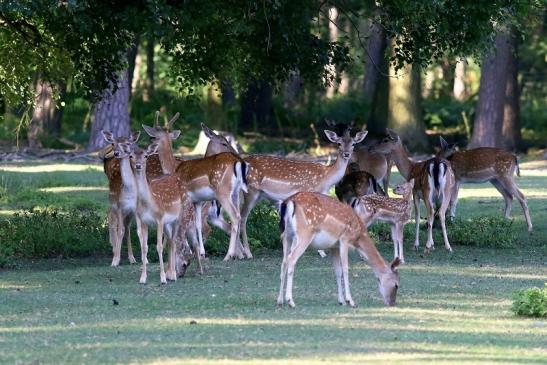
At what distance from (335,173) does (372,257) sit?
16.7ft

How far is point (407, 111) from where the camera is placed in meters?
34.7

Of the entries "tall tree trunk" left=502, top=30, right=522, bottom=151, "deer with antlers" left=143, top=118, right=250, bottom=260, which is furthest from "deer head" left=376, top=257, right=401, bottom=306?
"tall tree trunk" left=502, top=30, right=522, bottom=151

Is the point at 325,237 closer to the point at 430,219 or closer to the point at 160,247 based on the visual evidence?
the point at 160,247

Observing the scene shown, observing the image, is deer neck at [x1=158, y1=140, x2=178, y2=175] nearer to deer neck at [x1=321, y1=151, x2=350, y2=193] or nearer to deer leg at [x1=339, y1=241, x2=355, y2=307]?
deer neck at [x1=321, y1=151, x2=350, y2=193]

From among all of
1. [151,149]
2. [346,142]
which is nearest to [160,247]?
[151,149]

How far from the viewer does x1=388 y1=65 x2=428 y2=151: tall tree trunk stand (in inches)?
1362

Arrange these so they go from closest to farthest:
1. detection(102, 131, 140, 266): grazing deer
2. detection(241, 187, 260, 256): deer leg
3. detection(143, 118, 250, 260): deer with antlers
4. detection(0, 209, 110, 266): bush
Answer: detection(102, 131, 140, 266): grazing deer
detection(143, 118, 250, 260): deer with antlers
detection(0, 209, 110, 266): bush
detection(241, 187, 260, 256): deer leg

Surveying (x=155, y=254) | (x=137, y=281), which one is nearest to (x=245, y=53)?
(x=155, y=254)

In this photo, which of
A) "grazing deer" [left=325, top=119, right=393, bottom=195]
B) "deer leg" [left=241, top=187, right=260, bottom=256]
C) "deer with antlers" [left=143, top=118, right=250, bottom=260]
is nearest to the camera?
"deer with antlers" [left=143, top=118, right=250, bottom=260]

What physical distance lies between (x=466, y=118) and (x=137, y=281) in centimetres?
2742

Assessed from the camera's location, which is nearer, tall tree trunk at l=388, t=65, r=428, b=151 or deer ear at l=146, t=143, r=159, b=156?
deer ear at l=146, t=143, r=159, b=156

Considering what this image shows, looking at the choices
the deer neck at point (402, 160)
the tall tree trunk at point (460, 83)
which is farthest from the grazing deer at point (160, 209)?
the tall tree trunk at point (460, 83)

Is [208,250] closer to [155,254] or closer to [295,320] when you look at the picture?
[155,254]

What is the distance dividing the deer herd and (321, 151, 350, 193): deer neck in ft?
0.04
